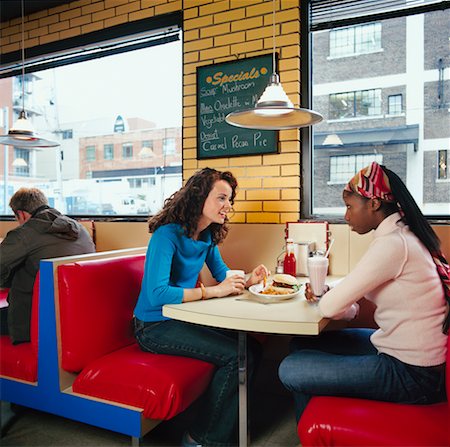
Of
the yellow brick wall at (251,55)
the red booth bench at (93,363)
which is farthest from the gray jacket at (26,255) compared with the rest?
the yellow brick wall at (251,55)

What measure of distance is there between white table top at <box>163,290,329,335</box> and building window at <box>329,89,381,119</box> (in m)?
1.58

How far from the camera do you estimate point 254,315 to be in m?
1.81

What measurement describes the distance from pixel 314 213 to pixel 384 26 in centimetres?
135

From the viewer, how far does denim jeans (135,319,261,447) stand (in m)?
2.21

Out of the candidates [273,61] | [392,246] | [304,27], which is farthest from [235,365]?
[304,27]

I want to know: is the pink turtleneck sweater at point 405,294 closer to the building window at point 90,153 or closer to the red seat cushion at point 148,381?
the red seat cushion at point 148,381

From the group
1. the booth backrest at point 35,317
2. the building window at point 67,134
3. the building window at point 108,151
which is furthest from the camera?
the building window at point 67,134

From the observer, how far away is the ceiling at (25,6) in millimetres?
4215

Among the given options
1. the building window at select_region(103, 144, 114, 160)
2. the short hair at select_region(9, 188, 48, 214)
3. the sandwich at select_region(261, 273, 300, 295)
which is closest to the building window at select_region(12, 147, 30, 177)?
the building window at select_region(103, 144, 114, 160)

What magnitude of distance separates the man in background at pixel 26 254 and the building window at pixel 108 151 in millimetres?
1440

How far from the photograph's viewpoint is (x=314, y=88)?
127 inches

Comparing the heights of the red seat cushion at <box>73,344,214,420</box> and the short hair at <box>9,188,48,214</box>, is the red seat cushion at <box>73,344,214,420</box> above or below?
below

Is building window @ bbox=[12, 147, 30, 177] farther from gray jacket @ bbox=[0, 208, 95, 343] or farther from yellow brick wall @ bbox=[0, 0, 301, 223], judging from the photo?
gray jacket @ bbox=[0, 208, 95, 343]

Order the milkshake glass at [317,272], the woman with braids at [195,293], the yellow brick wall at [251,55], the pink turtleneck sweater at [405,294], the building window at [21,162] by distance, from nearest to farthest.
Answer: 1. the pink turtleneck sweater at [405,294]
2. the milkshake glass at [317,272]
3. the woman with braids at [195,293]
4. the yellow brick wall at [251,55]
5. the building window at [21,162]
